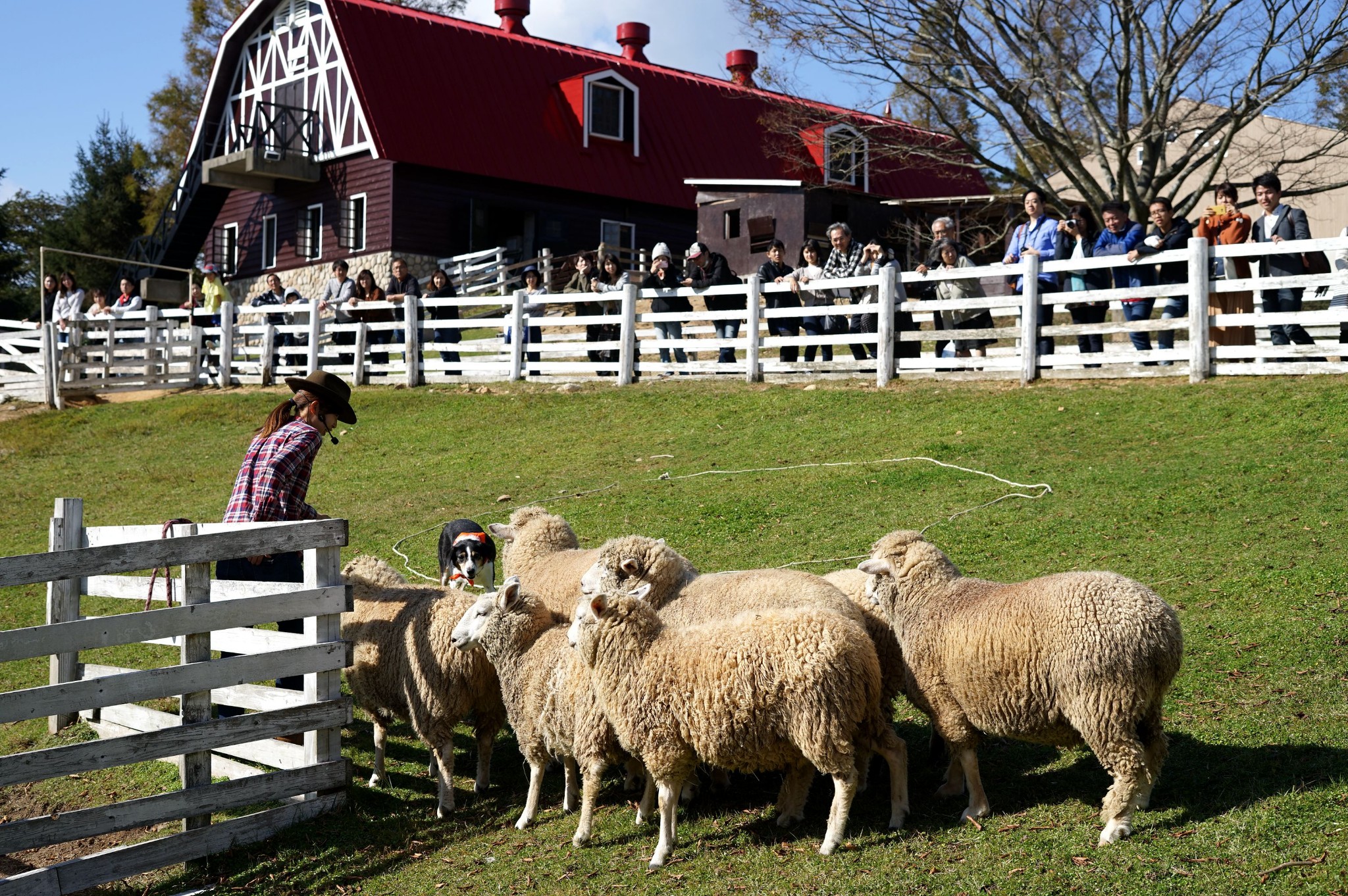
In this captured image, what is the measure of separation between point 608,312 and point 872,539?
31.7 feet

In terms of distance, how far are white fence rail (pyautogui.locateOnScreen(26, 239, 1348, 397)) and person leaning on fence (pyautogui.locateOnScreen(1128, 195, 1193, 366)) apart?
1.7 inches

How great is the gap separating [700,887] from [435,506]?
7.56 meters

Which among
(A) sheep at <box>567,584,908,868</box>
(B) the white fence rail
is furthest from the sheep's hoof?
(B) the white fence rail

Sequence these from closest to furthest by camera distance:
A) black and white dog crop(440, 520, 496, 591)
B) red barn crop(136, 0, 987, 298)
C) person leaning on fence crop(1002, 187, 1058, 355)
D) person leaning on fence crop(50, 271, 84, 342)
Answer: black and white dog crop(440, 520, 496, 591)
person leaning on fence crop(1002, 187, 1058, 355)
person leaning on fence crop(50, 271, 84, 342)
red barn crop(136, 0, 987, 298)

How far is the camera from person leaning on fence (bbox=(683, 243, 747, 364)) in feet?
53.2

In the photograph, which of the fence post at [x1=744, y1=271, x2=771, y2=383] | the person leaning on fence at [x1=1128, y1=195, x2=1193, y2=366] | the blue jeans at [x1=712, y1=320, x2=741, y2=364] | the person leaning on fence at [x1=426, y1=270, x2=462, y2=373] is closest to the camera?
the person leaning on fence at [x1=1128, y1=195, x2=1193, y2=366]

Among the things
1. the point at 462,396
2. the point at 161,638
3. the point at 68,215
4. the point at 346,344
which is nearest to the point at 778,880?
the point at 161,638

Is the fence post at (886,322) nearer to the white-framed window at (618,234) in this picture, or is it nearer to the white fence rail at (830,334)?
the white fence rail at (830,334)

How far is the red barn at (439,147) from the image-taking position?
28.4 metres

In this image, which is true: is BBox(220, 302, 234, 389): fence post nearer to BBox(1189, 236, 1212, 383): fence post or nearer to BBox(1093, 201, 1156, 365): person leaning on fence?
BBox(1093, 201, 1156, 365): person leaning on fence

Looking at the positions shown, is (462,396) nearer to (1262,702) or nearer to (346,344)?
(346,344)

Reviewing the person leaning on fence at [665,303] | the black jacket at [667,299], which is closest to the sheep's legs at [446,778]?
the person leaning on fence at [665,303]

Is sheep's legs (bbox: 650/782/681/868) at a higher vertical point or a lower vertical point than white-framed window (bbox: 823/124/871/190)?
lower

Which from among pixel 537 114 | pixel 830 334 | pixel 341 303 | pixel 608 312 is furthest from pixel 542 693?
pixel 537 114
